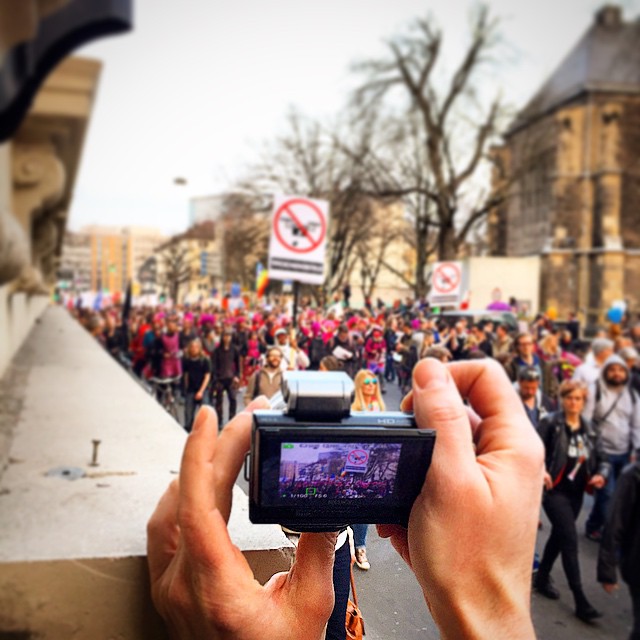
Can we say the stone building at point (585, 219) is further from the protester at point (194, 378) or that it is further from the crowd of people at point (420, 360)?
the protester at point (194, 378)

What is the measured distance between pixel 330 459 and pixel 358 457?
0.03m

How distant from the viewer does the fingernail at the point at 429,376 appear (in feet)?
2.98

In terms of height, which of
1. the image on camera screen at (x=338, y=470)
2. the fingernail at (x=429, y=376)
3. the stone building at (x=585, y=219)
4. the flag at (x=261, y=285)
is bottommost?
the image on camera screen at (x=338, y=470)

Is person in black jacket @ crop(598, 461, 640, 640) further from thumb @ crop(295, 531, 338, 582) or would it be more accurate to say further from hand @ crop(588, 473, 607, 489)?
thumb @ crop(295, 531, 338, 582)

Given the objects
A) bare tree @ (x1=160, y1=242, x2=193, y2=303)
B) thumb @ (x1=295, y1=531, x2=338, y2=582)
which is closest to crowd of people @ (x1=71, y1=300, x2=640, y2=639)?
thumb @ (x1=295, y1=531, x2=338, y2=582)

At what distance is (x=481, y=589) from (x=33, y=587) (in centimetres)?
129

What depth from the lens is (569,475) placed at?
4785 millimetres

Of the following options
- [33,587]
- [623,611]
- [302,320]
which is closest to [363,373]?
[302,320]

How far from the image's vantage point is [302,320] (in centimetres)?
283

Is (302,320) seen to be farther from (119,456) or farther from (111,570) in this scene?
(111,570)

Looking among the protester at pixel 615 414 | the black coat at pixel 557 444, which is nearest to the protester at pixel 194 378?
the black coat at pixel 557 444

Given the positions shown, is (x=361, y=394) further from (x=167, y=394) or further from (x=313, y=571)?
(x=167, y=394)

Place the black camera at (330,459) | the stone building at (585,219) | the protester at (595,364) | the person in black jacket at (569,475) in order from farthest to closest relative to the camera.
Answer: the stone building at (585,219), the protester at (595,364), the person in black jacket at (569,475), the black camera at (330,459)

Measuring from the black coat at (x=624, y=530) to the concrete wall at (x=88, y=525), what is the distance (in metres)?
2.31
